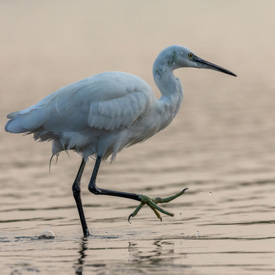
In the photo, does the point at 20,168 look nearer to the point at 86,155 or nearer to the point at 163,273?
the point at 86,155

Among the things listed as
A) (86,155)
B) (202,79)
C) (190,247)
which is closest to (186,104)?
(202,79)

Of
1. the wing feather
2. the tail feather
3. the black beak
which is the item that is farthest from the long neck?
the tail feather

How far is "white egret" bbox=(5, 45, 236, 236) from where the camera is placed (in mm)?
11523

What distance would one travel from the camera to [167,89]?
12.1 metres

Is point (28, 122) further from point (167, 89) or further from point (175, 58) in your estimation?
point (175, 58)

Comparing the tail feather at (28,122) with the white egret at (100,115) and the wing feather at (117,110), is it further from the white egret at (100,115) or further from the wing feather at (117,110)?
the wing feather at (117,110)

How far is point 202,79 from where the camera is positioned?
33.5 m

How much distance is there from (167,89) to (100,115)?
41.4 inches

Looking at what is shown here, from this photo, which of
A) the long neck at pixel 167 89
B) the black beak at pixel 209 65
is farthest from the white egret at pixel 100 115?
the black beak at pixel 209 65

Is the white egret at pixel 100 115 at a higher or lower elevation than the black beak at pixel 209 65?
lower

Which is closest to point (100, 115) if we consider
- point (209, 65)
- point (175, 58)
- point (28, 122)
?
point (28, 122)

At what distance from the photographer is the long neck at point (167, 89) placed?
12.1 meters

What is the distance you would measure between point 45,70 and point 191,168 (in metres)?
22.6

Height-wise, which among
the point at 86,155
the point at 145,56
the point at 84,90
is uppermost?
the point at 84,90
